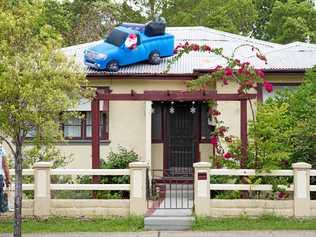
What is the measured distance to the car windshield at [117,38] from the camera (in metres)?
20.3

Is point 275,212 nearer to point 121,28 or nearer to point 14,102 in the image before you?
point 14,102

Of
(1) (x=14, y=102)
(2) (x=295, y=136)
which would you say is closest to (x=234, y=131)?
(2) (x=295, y=136)

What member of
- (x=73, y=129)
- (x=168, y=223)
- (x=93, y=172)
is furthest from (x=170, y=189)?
(x=73, y=129)

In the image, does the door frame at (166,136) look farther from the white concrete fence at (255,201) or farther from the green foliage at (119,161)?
the white concrete fence at (255,201)

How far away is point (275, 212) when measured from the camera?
46.2 ft

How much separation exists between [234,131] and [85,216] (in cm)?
619

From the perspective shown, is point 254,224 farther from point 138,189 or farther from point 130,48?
point 130,48

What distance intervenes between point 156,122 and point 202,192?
21.5 ft

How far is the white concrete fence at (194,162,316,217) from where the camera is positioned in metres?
14.0

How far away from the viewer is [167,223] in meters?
13.4

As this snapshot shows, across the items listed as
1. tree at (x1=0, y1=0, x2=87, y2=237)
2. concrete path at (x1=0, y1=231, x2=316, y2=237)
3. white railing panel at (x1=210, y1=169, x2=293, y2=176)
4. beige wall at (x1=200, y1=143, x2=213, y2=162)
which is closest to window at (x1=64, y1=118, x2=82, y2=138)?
beige wall at (x1=200, y1=143, x2=213, y2=162)

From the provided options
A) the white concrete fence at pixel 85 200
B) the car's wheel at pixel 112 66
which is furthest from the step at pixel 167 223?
the car's wheel at pixel 112 66

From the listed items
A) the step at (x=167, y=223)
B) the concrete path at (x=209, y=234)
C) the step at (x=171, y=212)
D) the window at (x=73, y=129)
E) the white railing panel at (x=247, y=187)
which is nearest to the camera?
the concrete path at (x=209, y=234)

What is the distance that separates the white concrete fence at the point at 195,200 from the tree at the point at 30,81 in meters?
2.96
